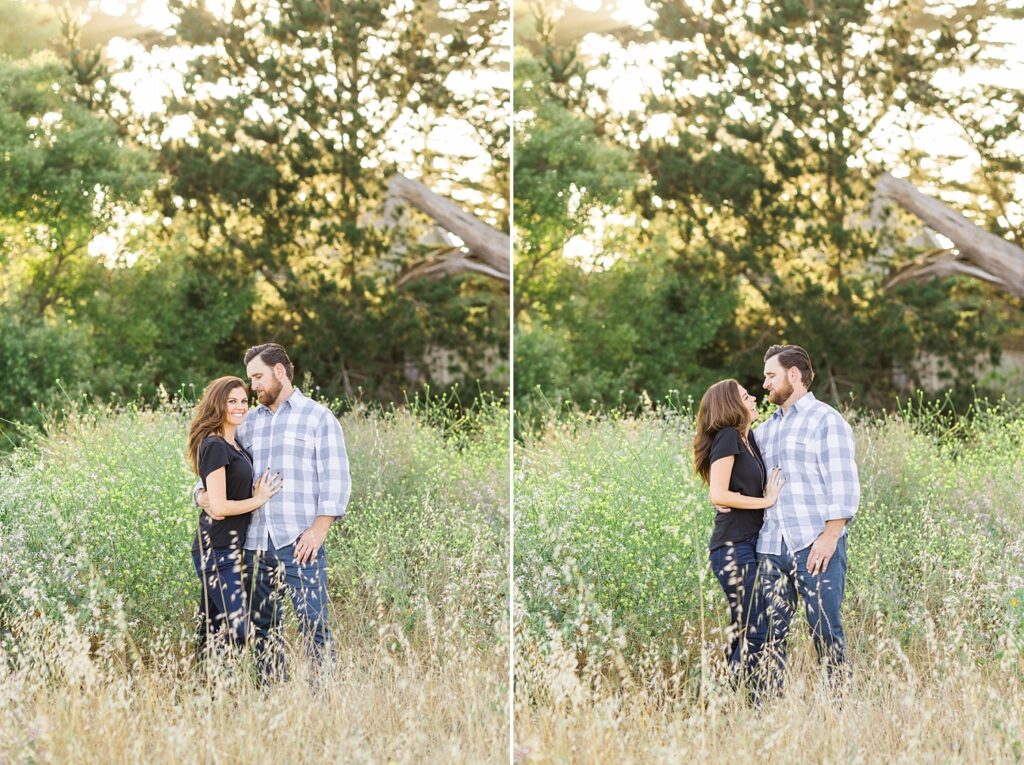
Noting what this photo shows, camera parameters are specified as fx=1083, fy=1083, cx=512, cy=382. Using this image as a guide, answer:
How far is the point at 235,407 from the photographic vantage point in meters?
3.27

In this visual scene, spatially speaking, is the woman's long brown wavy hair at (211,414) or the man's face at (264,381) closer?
the woman's long brown wavy hair at (211,414)

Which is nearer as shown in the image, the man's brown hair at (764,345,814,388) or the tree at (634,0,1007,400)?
the man's brown hair at (764,345,814,388)

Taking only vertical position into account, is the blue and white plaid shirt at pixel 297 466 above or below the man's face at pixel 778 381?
below

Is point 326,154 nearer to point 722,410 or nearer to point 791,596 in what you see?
point 722,410

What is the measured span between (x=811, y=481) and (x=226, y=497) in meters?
1.75

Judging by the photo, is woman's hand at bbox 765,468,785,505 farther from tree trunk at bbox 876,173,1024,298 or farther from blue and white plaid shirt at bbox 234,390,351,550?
tree trunk at bbox 876,173,1024,298

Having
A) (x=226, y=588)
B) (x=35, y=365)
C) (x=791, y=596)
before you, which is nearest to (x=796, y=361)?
(x=791, y=596)

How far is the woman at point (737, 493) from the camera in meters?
3.21

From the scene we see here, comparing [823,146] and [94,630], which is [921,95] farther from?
[94,630]

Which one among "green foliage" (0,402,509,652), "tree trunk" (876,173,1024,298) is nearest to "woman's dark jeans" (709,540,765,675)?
"green foliage" (0,402,509,652)

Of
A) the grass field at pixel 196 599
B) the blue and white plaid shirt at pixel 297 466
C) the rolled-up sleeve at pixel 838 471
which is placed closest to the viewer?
the grass field at pixel 196 599

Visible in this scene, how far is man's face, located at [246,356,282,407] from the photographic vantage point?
3.42m

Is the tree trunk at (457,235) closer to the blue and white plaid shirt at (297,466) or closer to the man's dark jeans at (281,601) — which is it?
the blue and white plaid shirt at (297,466)

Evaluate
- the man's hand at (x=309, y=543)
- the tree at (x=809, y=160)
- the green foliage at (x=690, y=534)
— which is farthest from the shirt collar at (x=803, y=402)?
the man's hand at (x=309, y=543)
